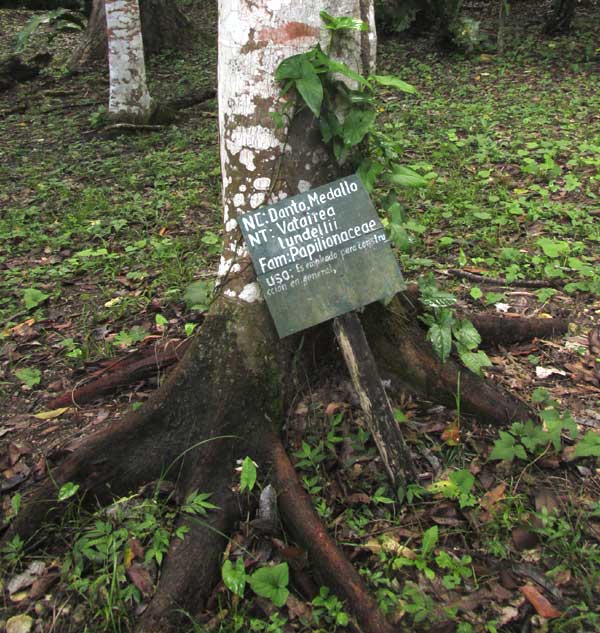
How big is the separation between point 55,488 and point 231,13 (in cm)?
197

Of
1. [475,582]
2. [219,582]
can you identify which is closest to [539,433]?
[475,582]

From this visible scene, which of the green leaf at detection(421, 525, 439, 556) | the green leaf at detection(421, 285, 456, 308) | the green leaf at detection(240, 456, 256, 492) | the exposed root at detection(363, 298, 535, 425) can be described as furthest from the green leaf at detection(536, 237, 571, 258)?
the green leaf at detection(240, 456, 256, 492)

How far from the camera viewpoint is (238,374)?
2.52 metres

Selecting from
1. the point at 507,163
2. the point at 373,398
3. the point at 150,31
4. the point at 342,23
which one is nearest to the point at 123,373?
the point at 373,398

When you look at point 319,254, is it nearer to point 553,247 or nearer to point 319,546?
point 319,546

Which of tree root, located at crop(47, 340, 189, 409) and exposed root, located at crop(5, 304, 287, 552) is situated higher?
exposed root, located at crop(5, 304, 287, 552)

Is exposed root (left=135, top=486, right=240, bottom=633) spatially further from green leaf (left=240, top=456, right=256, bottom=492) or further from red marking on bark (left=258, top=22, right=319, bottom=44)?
red marking on bark (left=258, top=22, right=319, bottom=44)

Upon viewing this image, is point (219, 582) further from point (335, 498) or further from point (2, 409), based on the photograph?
point (2, 409)

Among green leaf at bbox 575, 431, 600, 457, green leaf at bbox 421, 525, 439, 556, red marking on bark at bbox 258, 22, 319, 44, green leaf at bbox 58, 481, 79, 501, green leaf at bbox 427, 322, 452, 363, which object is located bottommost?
green leaf at bbox 58, 481, 79, 501

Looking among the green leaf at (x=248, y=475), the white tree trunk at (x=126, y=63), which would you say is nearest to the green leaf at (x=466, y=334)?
the green leaf at (x=248, y=475)

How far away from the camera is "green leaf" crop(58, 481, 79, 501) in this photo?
2.37m

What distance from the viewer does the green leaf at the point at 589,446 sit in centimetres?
233

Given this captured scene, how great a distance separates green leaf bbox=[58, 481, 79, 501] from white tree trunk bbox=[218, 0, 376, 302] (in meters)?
1.00

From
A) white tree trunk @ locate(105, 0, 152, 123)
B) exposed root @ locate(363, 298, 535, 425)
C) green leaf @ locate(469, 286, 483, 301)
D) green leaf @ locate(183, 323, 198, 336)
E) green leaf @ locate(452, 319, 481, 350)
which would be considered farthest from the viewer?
white tree trunk @ locate(105, 0, 152, 123)
